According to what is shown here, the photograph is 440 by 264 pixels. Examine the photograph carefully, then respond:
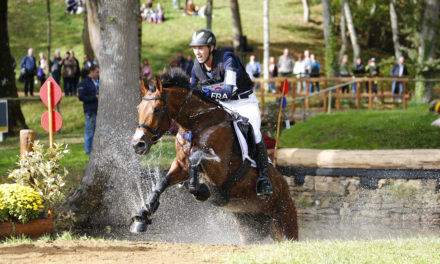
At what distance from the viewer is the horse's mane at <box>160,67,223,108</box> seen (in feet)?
22.8

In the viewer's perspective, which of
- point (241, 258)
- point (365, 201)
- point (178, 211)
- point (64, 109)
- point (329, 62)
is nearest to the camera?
point (241, 258)

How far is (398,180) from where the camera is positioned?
10812mm

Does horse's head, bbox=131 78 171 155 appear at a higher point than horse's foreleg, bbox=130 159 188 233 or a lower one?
higher

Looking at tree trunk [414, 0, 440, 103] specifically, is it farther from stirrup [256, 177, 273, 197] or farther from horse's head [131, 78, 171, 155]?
horse's head [131, 78, 171, 155]

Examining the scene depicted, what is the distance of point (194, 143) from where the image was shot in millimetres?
6859

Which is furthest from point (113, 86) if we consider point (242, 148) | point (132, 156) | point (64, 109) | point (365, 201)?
point (64, 109)

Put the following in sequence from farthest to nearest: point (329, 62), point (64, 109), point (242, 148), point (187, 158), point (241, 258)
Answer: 1. point (329, 62)
2. point (64, 109)
3. point (242, 148)
4. point (187, 158)
5. point (241, 258)

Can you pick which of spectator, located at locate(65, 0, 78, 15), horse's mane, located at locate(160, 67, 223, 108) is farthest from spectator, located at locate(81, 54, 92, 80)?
spectator, located at locate(65, 0, 78, 15)

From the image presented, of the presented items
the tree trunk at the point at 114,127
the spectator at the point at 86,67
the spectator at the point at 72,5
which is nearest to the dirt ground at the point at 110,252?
the tree trunk at the point at 114,127

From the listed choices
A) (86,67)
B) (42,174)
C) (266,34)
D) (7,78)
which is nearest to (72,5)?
(266,34)

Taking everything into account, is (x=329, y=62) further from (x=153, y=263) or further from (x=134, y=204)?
(x=153, y=263)

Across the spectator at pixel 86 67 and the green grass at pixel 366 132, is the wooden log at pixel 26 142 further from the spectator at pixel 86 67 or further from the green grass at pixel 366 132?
the spectator at pixel 86 67

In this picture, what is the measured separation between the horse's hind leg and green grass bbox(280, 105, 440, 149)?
6.63 m

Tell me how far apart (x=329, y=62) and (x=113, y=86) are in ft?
59.3
